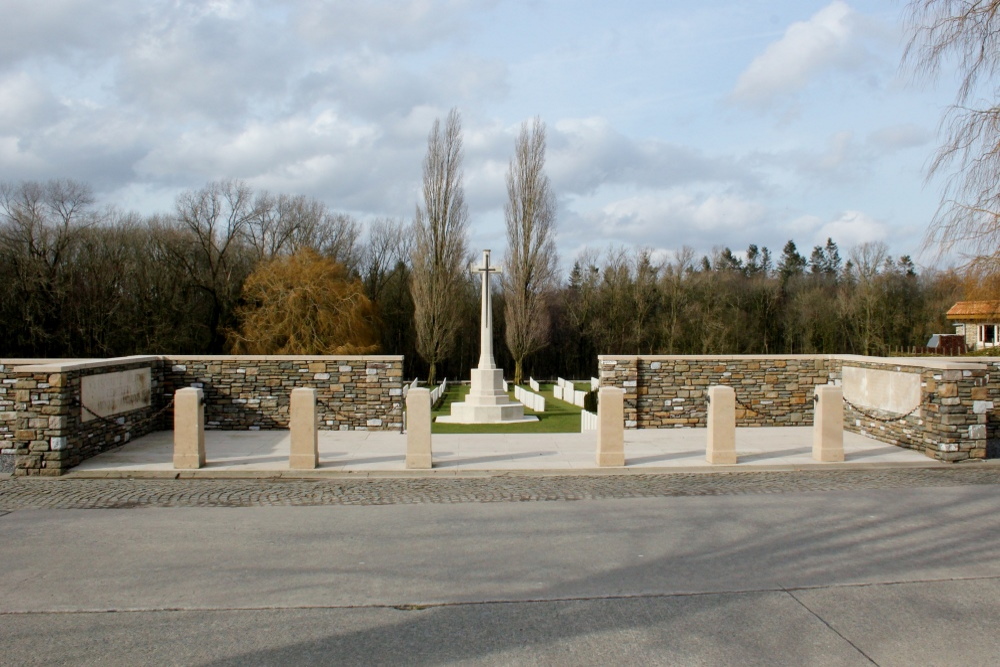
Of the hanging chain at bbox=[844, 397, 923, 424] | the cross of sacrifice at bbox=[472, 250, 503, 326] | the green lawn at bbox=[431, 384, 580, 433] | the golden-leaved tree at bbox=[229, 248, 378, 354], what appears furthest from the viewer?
the golden-leaved tree at bbox=[229, 248, 378, 354]

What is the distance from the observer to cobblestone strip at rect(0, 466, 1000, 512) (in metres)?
8.77

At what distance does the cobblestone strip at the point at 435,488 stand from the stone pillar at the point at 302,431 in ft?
1.56

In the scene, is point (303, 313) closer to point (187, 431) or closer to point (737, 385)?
point (737, 385)

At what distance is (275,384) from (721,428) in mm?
7868

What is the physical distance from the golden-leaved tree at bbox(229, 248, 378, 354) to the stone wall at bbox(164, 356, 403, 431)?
20.5 m

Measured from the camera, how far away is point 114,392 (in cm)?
1217

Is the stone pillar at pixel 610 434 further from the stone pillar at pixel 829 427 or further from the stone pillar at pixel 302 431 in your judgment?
the stone pillar at pixel 302 431

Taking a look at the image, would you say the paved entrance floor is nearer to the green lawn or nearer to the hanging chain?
the hanging chain

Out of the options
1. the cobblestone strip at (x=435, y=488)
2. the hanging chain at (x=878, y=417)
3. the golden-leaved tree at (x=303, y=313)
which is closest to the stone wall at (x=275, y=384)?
the cobblestone strip at (x=435, y=488)

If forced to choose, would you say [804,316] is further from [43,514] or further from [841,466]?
[43,514]

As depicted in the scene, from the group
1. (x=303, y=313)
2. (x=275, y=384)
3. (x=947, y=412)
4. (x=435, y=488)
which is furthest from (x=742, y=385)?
(x=303, y=313)

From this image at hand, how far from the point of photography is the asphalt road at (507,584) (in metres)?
4.45

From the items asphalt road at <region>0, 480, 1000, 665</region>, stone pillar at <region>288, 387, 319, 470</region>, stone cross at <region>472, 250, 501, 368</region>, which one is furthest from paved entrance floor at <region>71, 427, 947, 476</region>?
stone cross at <region>472, 250, 501, 368</region>

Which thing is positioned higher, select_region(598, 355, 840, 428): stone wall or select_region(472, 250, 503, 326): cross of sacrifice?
select_region(472, 250, 503, 326): cross of sacrifice
